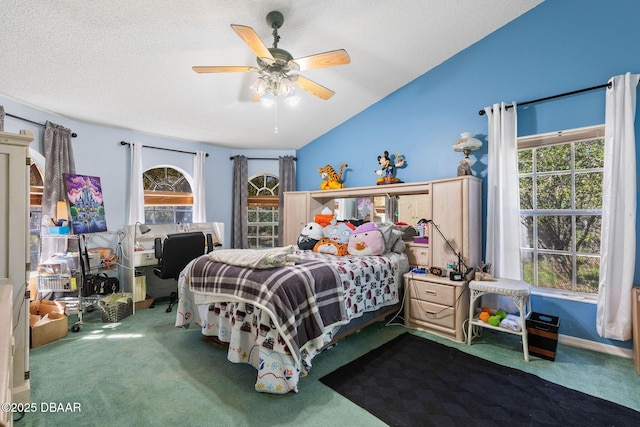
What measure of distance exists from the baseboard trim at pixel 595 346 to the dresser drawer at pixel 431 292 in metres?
1.08

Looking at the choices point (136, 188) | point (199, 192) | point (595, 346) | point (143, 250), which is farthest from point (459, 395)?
point (136, 188)

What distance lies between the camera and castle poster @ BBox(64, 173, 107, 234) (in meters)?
3.46

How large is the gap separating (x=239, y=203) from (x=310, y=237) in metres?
2.09

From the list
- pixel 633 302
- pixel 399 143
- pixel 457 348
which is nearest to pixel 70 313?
pixel 457 348

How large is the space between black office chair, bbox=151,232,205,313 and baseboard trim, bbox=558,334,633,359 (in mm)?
4007

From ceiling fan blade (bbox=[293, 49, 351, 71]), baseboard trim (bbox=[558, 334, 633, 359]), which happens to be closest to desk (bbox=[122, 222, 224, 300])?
ceiling fan blade (bbox=[293, 49, 351, 71])

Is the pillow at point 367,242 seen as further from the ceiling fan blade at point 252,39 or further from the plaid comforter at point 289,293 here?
the ceiling fan blade at point 252,39

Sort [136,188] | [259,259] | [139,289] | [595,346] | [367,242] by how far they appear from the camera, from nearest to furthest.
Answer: [259,259]
[595,346]
[367,242]
[139,289]
[136,188]

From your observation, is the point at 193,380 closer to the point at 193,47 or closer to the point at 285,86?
the point at 285,86

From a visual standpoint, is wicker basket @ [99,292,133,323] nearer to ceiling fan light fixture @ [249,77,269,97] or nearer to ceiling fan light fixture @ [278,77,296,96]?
ceiling fan light fixture @ [249,77,269,97]

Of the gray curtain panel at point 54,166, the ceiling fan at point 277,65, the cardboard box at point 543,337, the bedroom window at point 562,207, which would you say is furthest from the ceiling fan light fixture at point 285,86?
the gray curtain panel at point 54,166

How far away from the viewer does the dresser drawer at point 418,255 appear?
3363mm

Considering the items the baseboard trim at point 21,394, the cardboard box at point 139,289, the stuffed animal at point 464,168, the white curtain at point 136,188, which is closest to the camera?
the baseboard trim at point 21,394

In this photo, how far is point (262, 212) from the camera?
5660mm
